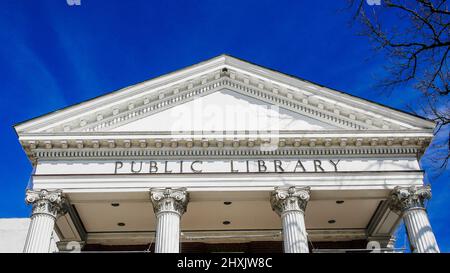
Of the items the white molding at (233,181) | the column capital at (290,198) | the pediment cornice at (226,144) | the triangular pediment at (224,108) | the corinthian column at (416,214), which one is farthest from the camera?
the triangular pediment at (224,108)

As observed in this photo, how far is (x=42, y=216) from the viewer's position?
18.9m

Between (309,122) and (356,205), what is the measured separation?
416 cm

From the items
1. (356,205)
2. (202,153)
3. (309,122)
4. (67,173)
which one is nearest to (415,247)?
(356,205)

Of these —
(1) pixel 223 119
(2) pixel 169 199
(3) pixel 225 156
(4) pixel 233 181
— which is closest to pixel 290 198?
(4) pixel 233 181

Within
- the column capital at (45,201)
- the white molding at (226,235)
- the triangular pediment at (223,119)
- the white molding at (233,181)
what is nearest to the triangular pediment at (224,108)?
the triangular pediment at (223,119)

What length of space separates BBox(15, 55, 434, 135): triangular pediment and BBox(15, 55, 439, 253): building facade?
4cm

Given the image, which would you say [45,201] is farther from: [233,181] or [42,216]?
[233,181]

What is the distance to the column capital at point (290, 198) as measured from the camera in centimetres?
1939

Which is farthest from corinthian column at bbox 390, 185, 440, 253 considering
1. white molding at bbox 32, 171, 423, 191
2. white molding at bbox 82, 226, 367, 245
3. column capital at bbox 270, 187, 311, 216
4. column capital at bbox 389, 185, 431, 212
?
white molding at bbox 82, 226, 367, 245

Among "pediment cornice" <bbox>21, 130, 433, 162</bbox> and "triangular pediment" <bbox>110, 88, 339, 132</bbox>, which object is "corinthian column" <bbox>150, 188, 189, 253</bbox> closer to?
"pediment cornice" <bbox>21, 130, 433, 162</bbox>

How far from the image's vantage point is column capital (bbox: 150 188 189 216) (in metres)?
19.3

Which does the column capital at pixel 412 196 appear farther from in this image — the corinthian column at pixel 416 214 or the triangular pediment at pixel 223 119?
the triangular pediment at pixel 223 119

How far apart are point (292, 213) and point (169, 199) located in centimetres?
472
